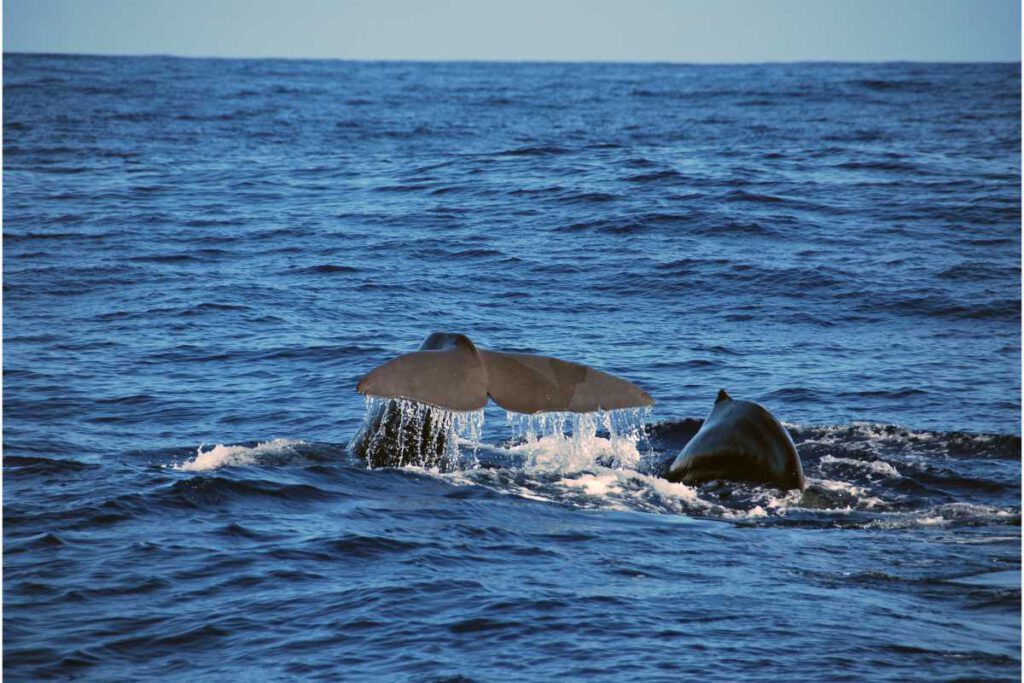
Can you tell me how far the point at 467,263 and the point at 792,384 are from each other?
246 inches

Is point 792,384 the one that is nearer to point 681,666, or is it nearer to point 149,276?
point 681,666

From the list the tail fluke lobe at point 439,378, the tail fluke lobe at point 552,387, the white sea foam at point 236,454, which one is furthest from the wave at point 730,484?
the tail fluke lobe at point 439,378

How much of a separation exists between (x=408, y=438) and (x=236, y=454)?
1663 millimetres

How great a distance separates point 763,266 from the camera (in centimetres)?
1856

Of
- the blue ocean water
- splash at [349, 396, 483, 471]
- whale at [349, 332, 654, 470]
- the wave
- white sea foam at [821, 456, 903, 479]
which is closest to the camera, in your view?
the blue ocean water

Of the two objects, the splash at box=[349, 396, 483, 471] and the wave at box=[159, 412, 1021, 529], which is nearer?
the wave at box=[159, 412, 1021, 529]

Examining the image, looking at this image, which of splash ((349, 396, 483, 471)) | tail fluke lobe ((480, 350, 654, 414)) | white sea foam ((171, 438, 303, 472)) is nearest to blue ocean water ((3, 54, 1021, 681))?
white sea foam ((171, 438, 303, 472))

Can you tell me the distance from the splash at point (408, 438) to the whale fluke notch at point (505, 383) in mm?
1248

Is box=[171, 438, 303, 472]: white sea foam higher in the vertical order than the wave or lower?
higher

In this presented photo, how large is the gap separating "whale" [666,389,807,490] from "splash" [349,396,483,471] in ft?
6.30

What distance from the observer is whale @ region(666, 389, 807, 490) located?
1058 cm

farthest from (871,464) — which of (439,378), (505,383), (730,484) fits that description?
(439,378)

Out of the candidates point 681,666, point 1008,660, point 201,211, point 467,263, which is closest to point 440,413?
point 681,666

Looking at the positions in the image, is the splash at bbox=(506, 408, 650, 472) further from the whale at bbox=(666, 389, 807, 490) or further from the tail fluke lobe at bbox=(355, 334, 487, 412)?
the tail fluke lobe at bbox=(355, 334, 487, 412)
